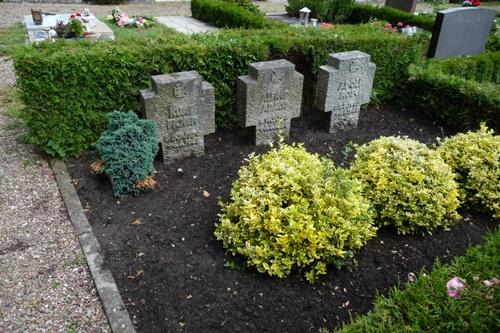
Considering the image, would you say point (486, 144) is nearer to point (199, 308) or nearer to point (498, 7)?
point (199, 308)

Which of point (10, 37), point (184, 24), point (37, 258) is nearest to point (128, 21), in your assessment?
point (184, 24)

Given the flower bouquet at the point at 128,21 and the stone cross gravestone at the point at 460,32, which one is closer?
the stone cross gravestone at the point at 460,32

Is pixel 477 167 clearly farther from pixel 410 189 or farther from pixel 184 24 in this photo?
pixel 184 24

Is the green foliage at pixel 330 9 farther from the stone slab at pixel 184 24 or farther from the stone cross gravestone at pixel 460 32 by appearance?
the stone cross gravestone at pixel 460 32

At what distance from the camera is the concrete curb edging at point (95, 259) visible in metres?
3.50

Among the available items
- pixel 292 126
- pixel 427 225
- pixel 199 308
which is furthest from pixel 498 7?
pixel 199 308

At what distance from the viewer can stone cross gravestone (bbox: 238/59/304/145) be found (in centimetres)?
582

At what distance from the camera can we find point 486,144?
5.09 m

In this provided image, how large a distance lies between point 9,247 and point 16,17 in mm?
12076

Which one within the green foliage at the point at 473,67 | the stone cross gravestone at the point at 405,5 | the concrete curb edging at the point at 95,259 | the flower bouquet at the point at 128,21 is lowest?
the concrete curb edging at the point at 95,259

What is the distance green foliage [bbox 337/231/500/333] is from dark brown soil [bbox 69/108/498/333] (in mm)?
1031

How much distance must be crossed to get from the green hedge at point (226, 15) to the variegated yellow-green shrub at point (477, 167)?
745 centimetres

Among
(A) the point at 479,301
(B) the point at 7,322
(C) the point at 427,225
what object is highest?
(A) the point at 479,301

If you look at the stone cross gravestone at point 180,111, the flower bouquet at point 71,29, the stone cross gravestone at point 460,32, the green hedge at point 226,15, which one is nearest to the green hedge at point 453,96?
the stone cross gravestone at point 460,32
